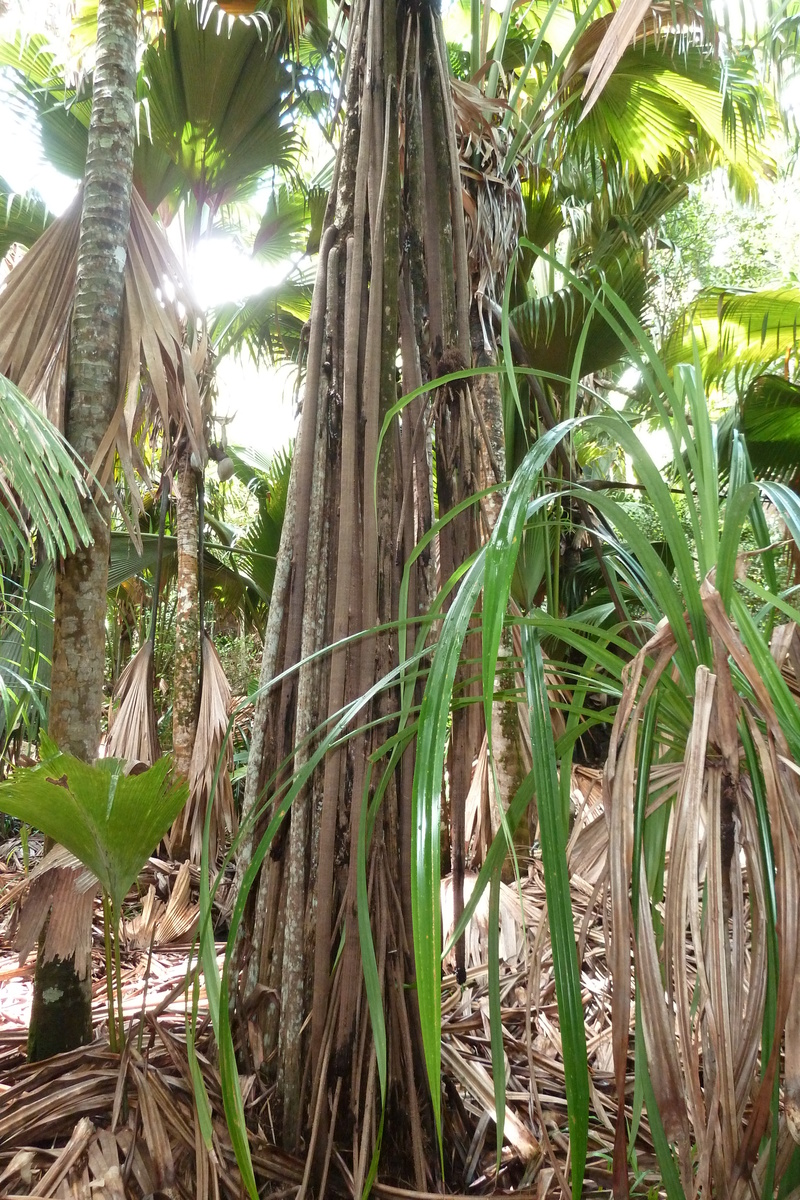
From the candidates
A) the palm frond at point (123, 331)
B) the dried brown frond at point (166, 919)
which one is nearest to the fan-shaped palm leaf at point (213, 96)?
the palm frond at point (123, 331)

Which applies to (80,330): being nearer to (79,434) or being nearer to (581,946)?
(79,434)

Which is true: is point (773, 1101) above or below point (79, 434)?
below

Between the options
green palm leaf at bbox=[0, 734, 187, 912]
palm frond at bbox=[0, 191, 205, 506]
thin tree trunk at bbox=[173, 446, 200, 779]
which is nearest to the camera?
green palm leaf at bbox=[0, 734, 187, 912]

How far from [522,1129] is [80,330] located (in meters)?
1.31

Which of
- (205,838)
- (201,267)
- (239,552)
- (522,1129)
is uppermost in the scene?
(201,267)

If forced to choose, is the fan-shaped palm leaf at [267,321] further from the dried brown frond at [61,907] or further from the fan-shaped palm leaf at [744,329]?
the dried brown frond at [61,907]

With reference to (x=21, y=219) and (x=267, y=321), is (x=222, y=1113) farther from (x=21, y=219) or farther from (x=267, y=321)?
(x=267, y=321)

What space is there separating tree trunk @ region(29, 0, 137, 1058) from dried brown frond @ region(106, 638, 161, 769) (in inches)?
48.8

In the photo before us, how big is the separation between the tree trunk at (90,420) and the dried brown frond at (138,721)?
1.24 metres

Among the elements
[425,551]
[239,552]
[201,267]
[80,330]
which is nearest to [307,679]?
[425,551]

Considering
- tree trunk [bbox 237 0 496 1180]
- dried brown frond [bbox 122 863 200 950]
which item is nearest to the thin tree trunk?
dried brown frond [bbox 122 863 200 950]

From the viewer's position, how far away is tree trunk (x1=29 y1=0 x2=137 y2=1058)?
1.11m

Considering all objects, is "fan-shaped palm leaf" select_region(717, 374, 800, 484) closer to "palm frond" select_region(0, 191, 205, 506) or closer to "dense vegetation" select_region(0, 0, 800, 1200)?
"dense vegetation" select_region(0, 0, 800, 1200)

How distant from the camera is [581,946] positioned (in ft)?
1.96
